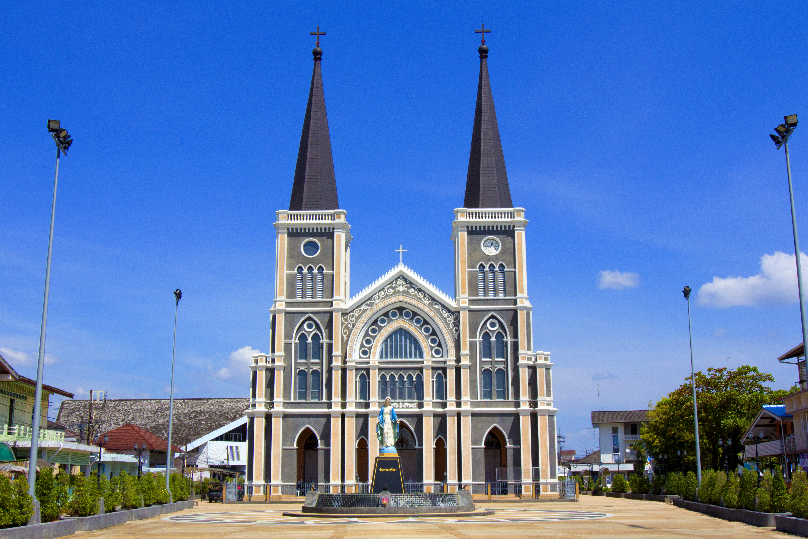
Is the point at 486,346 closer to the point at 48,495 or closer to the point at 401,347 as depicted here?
the point at 401,347

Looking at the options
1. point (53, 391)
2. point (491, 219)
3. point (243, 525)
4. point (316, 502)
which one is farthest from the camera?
point (491, 219)

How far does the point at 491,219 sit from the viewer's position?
59.0 meters

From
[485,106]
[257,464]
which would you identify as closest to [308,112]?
[485,106]

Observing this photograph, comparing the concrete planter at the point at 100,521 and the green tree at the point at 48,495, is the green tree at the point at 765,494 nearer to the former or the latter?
the concrete planter at the point at 100,521

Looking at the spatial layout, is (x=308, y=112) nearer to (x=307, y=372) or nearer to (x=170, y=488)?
(x=307, y=372)

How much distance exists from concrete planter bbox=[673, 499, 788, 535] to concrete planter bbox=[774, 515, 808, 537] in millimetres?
224

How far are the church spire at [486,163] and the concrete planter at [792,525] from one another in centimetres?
3636

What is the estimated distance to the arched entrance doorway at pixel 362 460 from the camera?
2239 inches

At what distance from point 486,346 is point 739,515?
27945 millimetres

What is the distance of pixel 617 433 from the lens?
102m

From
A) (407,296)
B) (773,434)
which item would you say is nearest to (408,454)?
(407,296)

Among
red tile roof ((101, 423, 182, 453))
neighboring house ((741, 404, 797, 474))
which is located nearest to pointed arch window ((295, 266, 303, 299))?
red tile roof ((101, 423, 182, 453))

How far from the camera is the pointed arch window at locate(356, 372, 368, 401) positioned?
5700 centimetres

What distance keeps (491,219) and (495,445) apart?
1578 centimetres
